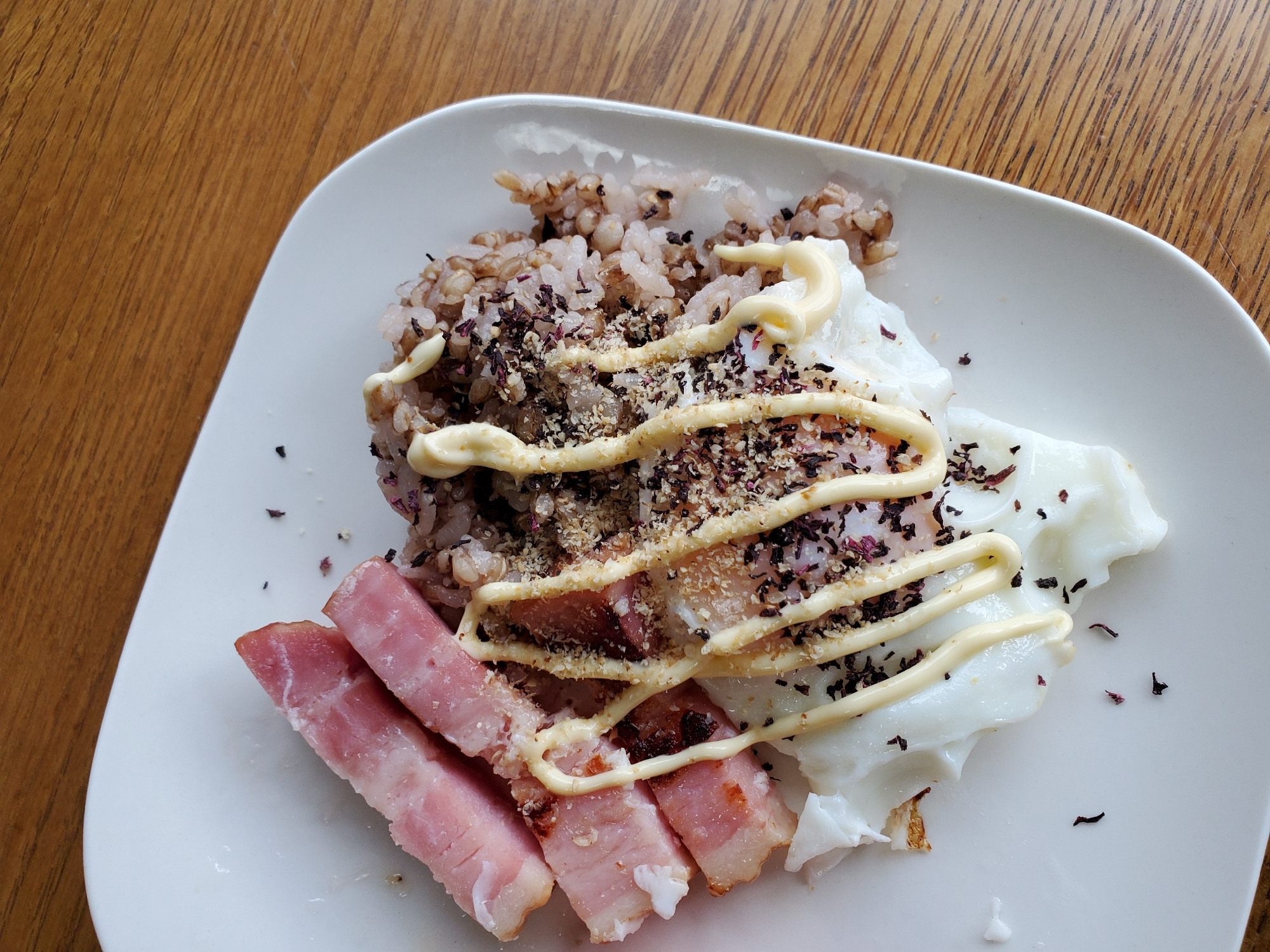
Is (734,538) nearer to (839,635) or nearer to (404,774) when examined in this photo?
(839,635)

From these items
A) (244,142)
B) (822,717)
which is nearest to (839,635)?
(822,717)

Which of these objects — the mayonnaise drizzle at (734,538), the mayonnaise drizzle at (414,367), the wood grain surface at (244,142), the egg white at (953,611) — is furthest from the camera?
the wood grain surface at (244,142)

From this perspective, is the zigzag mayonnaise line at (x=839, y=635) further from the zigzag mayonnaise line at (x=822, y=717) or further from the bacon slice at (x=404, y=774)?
the bacon slice at (x=404, y=774)

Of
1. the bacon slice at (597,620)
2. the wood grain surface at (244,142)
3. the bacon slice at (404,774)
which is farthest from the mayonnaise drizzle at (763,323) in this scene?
the bacon slice at (404,774)

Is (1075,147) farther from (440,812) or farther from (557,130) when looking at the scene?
(440,812)

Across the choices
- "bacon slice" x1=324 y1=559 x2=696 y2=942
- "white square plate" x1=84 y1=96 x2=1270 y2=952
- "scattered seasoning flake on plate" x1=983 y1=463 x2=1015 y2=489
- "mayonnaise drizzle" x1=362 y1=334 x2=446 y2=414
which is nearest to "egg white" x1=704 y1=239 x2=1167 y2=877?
"scattered seasoning flake on plate" x1=983 y1=463 x2=1015 y2=489

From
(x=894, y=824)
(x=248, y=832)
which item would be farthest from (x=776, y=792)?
(x=248, y=832)
